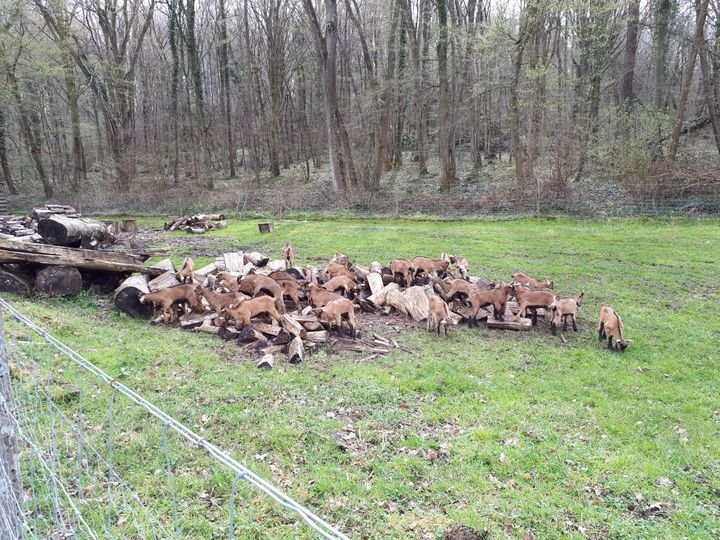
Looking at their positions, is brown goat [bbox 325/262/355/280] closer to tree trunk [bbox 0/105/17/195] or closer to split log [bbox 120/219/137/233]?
split log [bbox 120/219/137/233]

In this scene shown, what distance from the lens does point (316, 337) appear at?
6.95 metres

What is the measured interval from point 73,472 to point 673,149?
2254cm

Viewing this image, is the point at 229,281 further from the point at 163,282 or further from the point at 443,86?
the point at 443,86

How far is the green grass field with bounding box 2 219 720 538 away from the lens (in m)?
3.66

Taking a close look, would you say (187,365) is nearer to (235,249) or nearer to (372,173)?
(235,249)

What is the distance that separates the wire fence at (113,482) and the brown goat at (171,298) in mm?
2761

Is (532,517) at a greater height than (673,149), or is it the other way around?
(673,149)

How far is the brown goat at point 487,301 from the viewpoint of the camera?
803cm

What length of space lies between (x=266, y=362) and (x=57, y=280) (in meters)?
4.61

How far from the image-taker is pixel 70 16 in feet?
96.7

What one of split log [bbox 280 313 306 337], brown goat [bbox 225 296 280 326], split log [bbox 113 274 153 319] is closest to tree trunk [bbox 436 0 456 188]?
brown goat [bbox 225 296 280 326]

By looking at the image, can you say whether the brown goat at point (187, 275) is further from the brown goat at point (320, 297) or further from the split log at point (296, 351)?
the split log at point (296, 351)

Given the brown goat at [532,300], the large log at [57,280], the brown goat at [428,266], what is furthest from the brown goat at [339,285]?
the large log at [57,280]

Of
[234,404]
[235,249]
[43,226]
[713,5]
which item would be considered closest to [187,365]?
[234,404]
